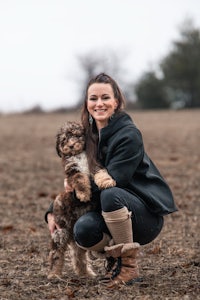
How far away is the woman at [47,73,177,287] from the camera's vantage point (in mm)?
4496

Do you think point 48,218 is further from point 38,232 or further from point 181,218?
point 181,218

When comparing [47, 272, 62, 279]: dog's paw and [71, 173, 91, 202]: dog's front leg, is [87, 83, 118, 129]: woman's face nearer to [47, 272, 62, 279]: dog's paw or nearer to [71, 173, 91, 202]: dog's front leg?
[71, 173, 91, 202]: dog's front leg

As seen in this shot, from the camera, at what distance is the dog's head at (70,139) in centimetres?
461

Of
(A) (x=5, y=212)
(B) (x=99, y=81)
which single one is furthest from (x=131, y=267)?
(A) (x=5, y=212)

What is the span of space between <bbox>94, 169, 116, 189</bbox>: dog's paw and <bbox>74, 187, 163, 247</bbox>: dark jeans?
3cm

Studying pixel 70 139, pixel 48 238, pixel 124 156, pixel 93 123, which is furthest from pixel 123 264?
pixel 48 238

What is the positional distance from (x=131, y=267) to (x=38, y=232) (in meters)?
2.60

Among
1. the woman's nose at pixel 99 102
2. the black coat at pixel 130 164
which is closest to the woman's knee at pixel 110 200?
the black coat at pixel 130 164

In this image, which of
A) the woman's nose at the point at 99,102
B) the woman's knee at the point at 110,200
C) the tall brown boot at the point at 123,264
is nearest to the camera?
the woman's knee at the point at 110,200

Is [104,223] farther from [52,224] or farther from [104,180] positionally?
[52,224]

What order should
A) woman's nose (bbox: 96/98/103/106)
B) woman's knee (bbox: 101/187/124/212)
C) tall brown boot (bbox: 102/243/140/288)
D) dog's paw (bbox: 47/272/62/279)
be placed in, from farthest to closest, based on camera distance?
dog's paw (bbox: 47/272/62/279) → woman's nose (bbox: 96/98/103/106) → tall brown boot (bbox: 102/243/140/288) → woman's knee (bbox: 101/187/124/212)

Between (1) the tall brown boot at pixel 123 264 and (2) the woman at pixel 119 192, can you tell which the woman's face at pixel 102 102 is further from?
(1) the tall brown boot at pixel 123 264

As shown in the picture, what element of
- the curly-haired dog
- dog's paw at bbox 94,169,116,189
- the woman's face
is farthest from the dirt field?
the woman's face

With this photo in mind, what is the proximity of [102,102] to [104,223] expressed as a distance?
2.90 ft
